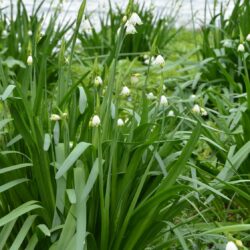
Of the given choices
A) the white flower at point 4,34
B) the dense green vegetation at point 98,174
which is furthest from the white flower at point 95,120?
the white flower at point 4,34

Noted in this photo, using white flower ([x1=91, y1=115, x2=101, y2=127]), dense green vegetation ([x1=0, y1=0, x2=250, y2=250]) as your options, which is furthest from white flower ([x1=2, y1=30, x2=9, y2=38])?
white flower ([x1=91, y1=115, x2=101, y2=127])

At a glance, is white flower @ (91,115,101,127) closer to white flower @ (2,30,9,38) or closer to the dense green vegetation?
the dense green vegetation

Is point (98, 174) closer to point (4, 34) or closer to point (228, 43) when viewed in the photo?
point (228, 43)

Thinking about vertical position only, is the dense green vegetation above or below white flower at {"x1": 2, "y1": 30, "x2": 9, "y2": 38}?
below

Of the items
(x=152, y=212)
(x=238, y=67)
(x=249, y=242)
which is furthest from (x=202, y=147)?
(x=152, y=212)

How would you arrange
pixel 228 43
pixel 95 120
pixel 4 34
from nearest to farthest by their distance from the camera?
1. pixel 95 120
2. pixel 228 43
3. pixel 4 34

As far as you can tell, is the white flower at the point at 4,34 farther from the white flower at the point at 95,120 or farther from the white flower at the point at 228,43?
the white flower at the point at 95,120

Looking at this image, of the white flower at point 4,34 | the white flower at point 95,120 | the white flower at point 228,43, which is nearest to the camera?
the white flower at point 95,120

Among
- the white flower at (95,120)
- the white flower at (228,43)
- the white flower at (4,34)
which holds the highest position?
the white flower at (4,34)

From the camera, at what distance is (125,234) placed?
2332 millimetres

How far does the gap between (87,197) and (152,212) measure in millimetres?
237

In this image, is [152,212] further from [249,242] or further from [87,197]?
[249,242]

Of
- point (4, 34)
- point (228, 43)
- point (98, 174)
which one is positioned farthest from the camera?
point (4, 34)

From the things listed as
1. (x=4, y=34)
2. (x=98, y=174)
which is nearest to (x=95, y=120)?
(x=98, y=174)
